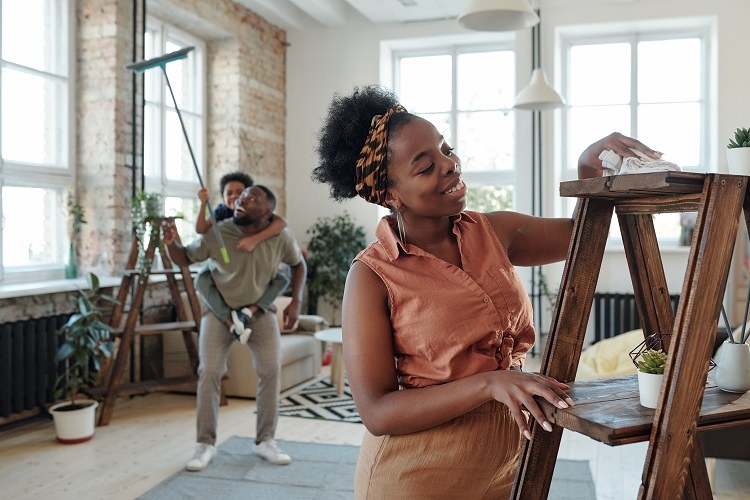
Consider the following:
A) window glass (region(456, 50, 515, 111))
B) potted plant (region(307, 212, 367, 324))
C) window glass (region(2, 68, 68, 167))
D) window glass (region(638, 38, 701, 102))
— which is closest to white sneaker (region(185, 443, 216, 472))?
window glass (region(2, 68, 68, 167))

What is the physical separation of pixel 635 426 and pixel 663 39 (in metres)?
7.02

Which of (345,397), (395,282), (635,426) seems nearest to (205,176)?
(345,397)

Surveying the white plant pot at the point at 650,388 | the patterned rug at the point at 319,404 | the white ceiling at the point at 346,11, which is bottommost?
the patterned rug at the point at 319,404

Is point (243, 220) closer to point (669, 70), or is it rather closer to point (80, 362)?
point (80, 362)

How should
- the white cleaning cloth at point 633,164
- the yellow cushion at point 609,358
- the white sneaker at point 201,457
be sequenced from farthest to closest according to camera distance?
1. the yellow cushion at point 609,358
2. the white sneaker at point 201,457
3. the white cleaning cloth at point 633,164

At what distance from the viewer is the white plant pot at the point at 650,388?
105 cm

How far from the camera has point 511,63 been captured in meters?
7.50

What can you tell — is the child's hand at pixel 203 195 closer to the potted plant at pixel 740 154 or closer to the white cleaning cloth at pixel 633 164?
the white cleaning cloth at pixel 633 164

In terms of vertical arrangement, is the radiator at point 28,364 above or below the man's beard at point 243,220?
below

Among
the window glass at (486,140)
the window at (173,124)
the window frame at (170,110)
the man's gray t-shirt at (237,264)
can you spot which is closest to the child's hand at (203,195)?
the man's gray t-shirt at (237,264)

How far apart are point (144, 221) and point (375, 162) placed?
3589 millimetres

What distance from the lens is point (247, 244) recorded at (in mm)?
3930

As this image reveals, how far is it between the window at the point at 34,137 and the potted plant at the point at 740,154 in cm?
453

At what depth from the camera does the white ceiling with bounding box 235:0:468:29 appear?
6.82m
